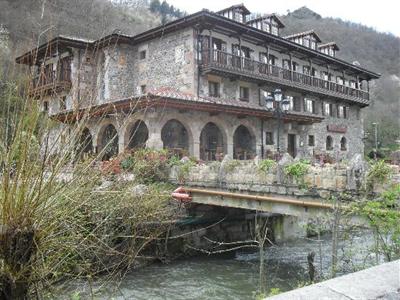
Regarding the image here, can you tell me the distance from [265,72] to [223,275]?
15.4 m

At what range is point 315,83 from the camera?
94.6 feet

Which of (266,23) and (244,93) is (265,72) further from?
(266,23)

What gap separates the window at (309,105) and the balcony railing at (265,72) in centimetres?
116

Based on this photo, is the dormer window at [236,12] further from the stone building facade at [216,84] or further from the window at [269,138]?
the window at [269,138]

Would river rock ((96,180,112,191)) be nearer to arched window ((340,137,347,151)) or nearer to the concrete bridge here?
the concrete bridge

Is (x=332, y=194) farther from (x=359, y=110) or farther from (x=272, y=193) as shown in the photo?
(x=359, y=110)

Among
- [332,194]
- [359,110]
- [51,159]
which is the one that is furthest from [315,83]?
[51,159]

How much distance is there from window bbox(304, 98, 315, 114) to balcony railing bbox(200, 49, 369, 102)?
1160 mm

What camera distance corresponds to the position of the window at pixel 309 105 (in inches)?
1146

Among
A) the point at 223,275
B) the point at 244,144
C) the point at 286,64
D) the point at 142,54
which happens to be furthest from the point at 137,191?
the point at 286,64

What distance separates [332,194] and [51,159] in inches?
260

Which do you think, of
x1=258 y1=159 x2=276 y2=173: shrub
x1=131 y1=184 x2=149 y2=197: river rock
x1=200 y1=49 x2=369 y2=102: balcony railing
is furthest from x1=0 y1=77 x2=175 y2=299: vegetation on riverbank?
x1=200 y1=49 x2=369 y2=102: balcony railing

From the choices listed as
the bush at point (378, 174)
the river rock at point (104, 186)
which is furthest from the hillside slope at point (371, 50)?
the river rock at point (104, 186)

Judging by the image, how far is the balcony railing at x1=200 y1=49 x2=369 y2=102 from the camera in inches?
837
